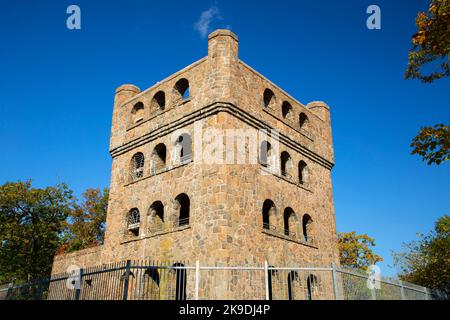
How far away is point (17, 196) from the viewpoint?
32.8m

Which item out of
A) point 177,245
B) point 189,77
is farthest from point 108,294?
point 189,77

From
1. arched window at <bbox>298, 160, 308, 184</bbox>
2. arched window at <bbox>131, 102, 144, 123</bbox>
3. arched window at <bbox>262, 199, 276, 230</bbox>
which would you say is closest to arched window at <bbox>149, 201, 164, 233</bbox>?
arched window at <bbox>262, 199, 276, 230</bbox>

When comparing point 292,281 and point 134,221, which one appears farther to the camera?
point 134,221

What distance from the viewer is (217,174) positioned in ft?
52.0

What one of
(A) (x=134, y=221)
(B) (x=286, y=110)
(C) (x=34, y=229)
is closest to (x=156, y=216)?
(A) (x=134, y=221)

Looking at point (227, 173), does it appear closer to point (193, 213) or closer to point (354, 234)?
point (193, 213)

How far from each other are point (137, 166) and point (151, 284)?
6145 mm

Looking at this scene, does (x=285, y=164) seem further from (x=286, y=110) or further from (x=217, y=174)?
(x=217, y=174)

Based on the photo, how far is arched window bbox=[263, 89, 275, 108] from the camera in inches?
799

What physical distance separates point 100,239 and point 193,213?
86.4ft

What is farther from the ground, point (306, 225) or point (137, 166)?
point (137, 166)

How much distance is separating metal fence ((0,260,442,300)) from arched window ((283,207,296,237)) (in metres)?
1.86

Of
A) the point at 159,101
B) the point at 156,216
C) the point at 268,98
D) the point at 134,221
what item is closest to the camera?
the point at 156,216

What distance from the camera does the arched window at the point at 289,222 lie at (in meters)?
18.9
